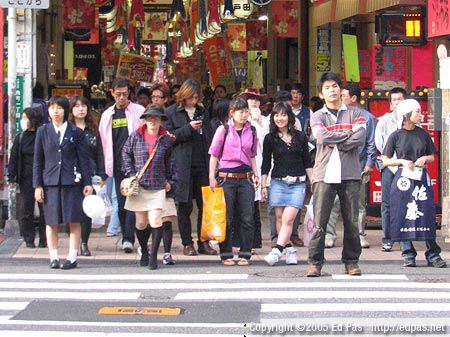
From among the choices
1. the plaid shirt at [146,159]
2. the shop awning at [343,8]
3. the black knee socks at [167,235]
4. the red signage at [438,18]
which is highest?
the shop awning at [343,8]

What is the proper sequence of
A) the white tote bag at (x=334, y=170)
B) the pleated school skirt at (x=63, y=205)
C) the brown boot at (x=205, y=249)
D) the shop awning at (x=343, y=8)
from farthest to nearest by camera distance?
1. the shop awning at (x=343, y=8)
2. the brown boot at (x=205, y=249)
3. the pleated school skirt at (x=63, y=205)
4. the white tote bag at (x=334, y=170)

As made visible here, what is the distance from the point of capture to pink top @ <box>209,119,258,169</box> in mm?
13492

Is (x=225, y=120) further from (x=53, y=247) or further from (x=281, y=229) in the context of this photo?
(x=53, y=247)

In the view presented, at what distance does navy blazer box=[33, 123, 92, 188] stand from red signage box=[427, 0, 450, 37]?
5.70 meters

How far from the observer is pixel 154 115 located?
13.3 meters

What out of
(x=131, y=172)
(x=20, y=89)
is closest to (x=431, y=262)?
(x=131, y=172)

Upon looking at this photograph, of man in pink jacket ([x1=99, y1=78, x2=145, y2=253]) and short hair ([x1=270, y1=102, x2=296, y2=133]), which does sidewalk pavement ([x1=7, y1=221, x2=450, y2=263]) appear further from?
short hair ([x1=270, y1=102, x2=296, y2=133])

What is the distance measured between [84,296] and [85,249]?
3234mm

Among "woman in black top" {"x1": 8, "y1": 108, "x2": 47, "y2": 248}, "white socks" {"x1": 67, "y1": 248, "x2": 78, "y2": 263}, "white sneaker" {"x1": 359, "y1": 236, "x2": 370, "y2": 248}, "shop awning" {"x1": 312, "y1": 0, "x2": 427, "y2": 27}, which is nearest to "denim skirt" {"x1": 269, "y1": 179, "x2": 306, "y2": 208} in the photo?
"white sneaker" {"x1": 359, "y1": 236, "x2": 370, "y2": 248}

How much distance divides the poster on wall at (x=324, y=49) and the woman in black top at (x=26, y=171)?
1421 cm

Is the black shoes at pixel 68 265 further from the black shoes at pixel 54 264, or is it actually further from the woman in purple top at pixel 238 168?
the woman in purple top at pixel 238 168

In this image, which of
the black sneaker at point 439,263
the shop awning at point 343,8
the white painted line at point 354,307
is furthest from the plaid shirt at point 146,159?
the shop awning at point 343,8

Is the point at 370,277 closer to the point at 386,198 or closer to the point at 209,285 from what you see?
the point at 209,285

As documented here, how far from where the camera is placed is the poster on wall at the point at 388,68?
2003 cm
